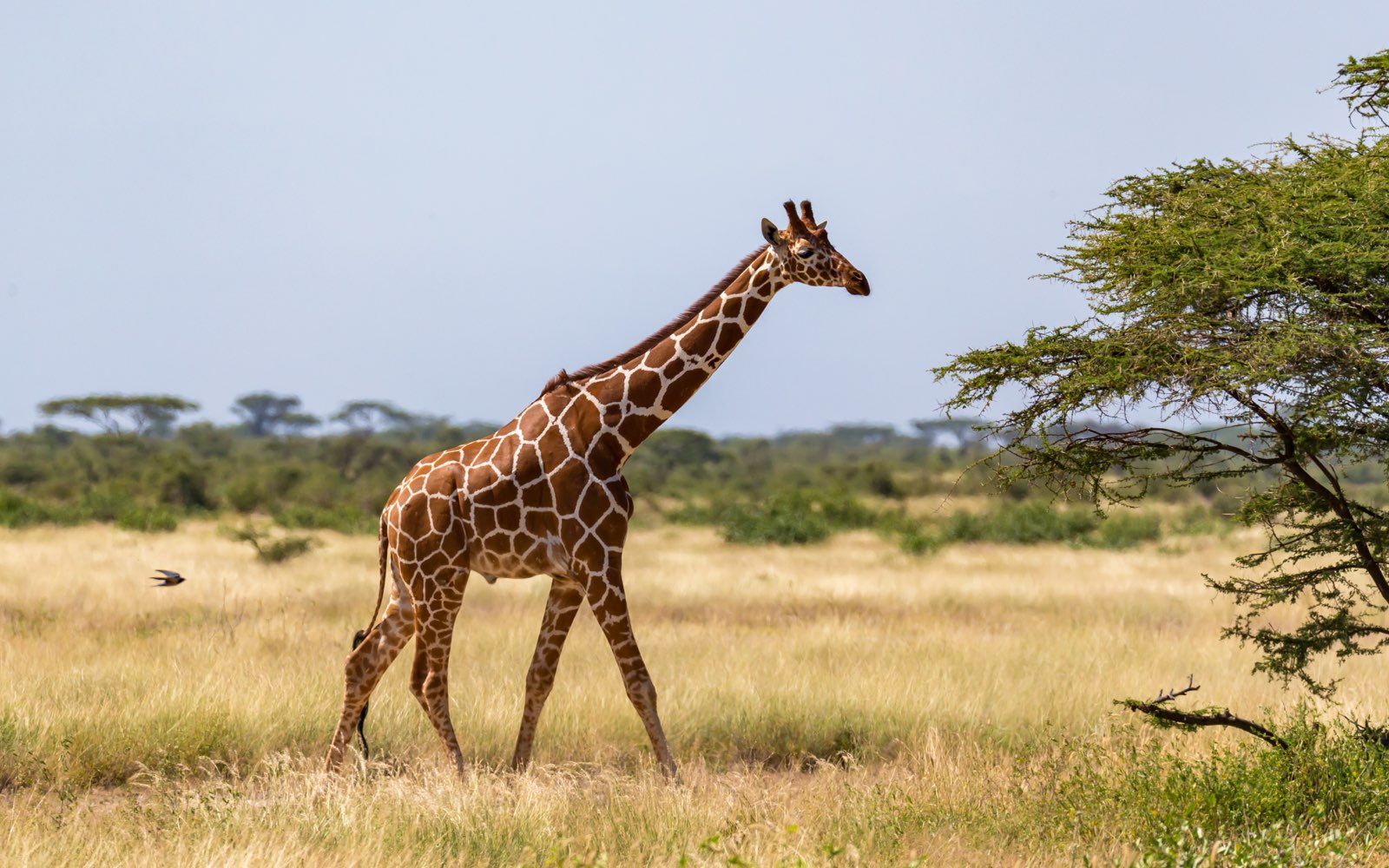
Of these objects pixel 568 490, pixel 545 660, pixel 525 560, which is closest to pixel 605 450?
pixel 568 490

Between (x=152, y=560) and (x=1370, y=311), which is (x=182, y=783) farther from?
(x=152, y=560)

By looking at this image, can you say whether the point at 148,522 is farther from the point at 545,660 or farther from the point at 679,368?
the point at 679,368

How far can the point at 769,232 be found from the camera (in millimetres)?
7488

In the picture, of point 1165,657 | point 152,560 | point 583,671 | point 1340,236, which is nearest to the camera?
point 1340,236

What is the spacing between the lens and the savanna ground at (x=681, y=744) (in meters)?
6.18

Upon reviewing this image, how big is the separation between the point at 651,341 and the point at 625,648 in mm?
1913

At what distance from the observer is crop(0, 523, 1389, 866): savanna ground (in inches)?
243

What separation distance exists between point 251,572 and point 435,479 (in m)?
12.4

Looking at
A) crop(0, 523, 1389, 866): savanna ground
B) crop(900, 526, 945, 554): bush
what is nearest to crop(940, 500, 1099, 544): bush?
crop(900, 526, 945, 554): bush

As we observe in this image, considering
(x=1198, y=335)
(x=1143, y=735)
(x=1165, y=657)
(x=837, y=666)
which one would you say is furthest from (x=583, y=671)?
(x=1198, y=335)

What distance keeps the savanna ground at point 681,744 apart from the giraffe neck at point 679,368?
2.14 m

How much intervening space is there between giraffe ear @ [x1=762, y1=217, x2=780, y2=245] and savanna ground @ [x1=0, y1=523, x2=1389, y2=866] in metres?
3.21

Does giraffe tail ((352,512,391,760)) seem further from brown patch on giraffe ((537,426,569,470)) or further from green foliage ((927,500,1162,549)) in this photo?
green foliage ((927,500,1162,549))

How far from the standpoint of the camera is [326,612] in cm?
1525
